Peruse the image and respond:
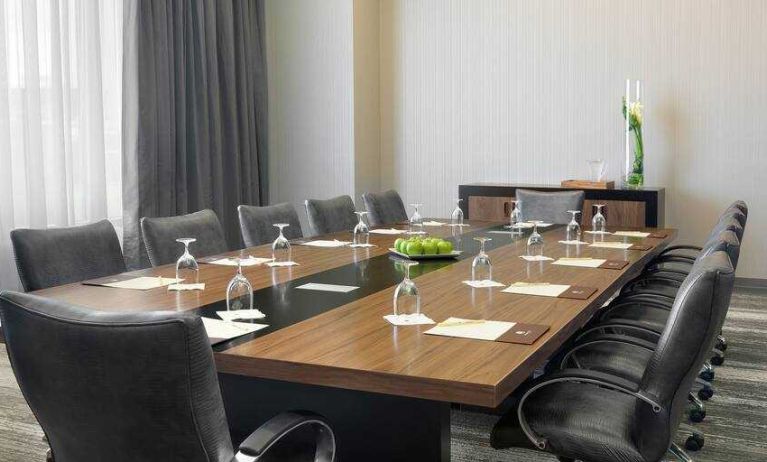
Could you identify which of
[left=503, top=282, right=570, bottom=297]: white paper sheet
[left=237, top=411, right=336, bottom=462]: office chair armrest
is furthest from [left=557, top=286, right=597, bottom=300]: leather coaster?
[left=237, top=411, right=336, bottom=462]: office chair armrest

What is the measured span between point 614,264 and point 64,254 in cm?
253

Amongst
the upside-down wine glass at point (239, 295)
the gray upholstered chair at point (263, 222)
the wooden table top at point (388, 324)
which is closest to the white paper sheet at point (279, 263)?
the wooden table top at point (388, 324)

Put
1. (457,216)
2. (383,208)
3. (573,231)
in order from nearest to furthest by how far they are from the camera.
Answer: (573,231)
(457,216)
(383,208)

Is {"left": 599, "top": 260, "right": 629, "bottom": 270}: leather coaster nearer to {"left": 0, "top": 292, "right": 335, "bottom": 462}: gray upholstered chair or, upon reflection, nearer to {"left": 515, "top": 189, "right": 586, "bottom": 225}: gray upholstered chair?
{"left": 515, "top": 189, "right": 586, "bottom": 225}: gray upholstered chair

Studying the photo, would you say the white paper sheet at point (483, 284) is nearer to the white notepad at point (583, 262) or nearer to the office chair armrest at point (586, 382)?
the white notepad at point (583, 262)

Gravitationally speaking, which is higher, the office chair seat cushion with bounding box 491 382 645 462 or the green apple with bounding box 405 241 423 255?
the green apple with bounding box 405 241 423 255

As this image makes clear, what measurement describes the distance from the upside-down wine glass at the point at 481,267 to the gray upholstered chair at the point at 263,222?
6.10ft

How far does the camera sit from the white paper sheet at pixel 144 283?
11.5 ft

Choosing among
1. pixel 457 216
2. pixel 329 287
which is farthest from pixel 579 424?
pixel 457 216

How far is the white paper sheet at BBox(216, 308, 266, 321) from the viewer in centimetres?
283

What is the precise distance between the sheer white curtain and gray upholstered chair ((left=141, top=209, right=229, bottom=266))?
2.09 meters

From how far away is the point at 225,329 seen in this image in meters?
2.64

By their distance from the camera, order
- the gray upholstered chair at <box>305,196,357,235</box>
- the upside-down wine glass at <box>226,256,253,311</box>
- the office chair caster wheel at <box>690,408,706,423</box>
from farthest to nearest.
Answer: the gray upholstered chair at <box>305,196,357,235</box>, the office chair caster wheel at <box>690,408,706,423</box>, the upside-down wine glass at <box>226,256,253,311</box>

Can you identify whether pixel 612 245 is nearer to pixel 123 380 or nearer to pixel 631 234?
pixel 631 234
